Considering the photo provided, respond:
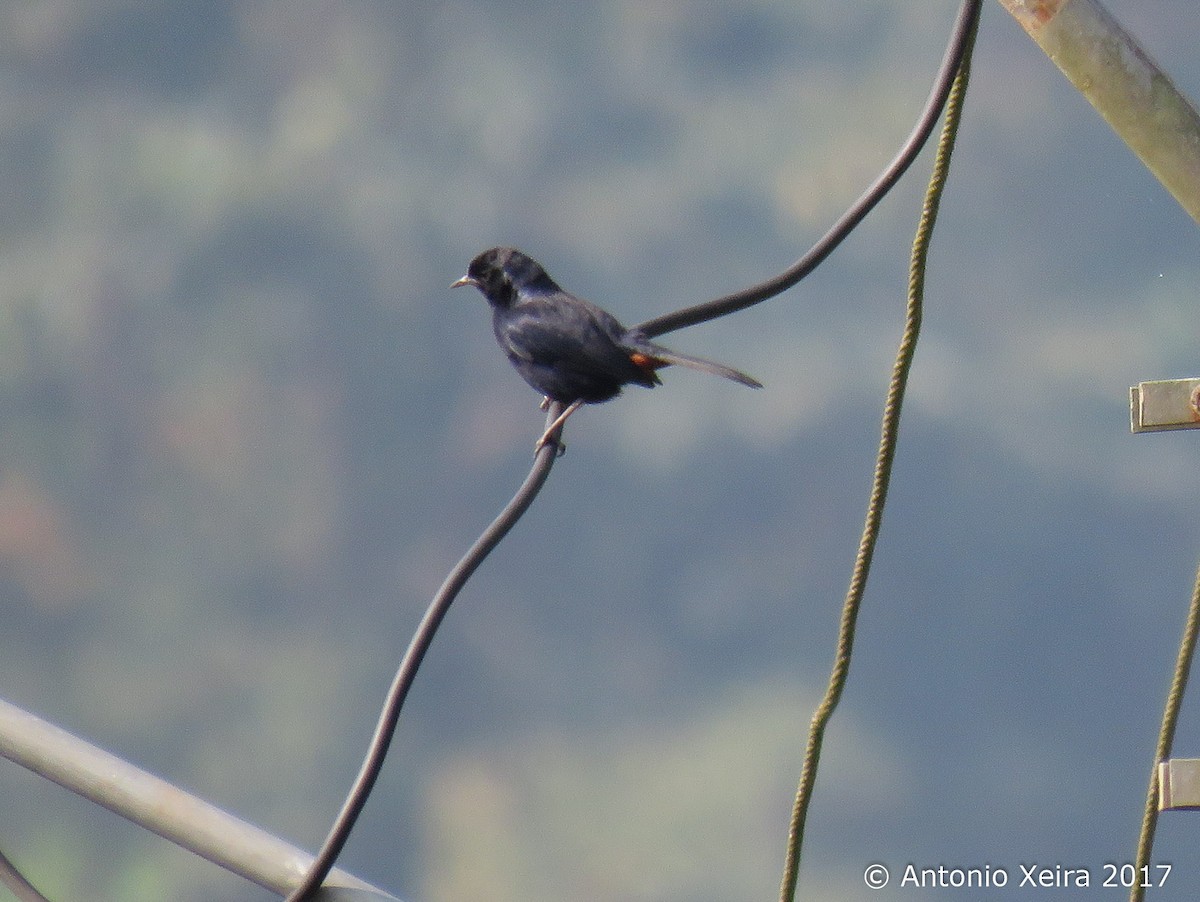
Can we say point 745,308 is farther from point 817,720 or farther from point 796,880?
point 796,880

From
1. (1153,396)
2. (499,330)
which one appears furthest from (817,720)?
(499,330)

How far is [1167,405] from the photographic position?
320cm

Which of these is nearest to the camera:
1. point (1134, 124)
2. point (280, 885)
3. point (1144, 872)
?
point (280, 885)

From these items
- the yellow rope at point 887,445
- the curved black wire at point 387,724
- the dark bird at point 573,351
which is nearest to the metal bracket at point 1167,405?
the yellow rope at point 887,445

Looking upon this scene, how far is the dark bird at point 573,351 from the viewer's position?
233 inches

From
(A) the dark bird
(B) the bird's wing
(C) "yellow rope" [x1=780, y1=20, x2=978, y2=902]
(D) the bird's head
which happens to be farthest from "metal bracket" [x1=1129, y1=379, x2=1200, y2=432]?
(D) the bird's head

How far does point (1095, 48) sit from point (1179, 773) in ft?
5.15

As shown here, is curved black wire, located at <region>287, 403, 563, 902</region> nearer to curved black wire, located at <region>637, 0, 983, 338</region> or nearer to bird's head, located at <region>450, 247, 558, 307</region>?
curved black wire, located at <region>637, 0, 983, 338</region>

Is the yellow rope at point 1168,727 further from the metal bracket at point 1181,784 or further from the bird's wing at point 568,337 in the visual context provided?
the bird's wing at point 568,337

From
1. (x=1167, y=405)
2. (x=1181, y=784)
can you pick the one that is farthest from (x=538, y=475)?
(x=1181, y=784)

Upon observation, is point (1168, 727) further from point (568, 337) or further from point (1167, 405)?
point (568, 337)

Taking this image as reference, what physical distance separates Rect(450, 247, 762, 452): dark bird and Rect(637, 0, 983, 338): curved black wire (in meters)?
1.84

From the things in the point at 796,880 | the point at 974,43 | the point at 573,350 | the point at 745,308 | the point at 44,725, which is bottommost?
the point at 44,725

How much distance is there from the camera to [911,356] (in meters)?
3.50
